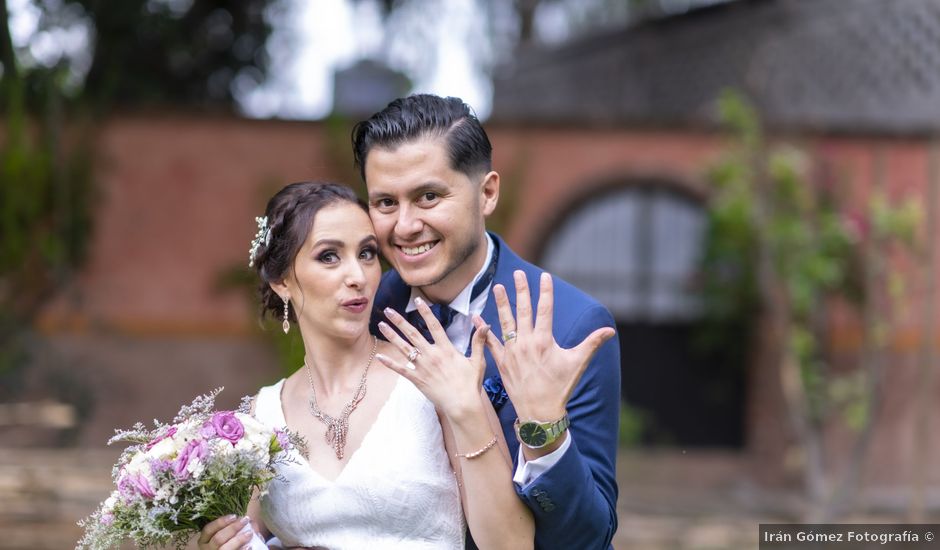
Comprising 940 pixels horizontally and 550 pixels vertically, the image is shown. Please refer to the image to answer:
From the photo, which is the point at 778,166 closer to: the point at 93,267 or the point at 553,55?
the point at 93,267

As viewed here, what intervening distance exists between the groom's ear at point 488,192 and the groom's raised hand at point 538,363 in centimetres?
51

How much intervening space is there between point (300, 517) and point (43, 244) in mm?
6864

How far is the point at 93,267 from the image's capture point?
923 centimetres

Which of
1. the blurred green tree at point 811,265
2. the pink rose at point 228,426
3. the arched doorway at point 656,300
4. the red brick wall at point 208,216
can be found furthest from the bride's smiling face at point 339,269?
the arched doorway at point 656,300

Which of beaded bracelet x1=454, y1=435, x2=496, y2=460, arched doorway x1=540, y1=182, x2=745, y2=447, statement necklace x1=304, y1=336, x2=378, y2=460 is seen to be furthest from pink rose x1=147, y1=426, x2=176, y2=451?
arched doorway x1=540, y1=182, x2=745, y2=447

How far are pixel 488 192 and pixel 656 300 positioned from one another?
687cm

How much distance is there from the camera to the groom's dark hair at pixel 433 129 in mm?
2848

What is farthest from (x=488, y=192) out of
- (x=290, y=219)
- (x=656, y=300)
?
(x=656, y=300)

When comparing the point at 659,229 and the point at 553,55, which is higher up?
the point at 553,55

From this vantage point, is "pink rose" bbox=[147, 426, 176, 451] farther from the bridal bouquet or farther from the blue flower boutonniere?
the blue flower boutonniere

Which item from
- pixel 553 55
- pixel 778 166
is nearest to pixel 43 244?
pixel 778 166

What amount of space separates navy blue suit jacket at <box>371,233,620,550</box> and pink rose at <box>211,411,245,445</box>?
→ 52cm

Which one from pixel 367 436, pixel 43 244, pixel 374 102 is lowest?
pixel 367 436

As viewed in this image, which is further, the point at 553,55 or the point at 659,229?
the point at 553,55
